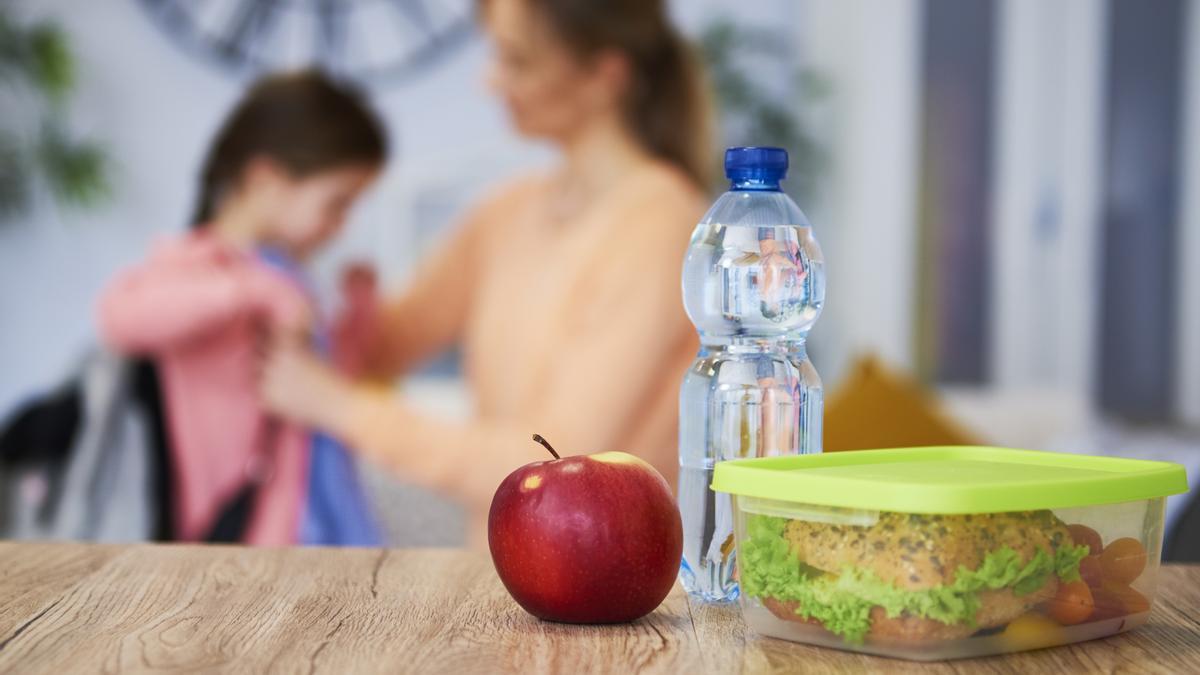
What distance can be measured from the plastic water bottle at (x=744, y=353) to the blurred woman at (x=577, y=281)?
1.11 m

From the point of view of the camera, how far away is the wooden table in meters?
0.64

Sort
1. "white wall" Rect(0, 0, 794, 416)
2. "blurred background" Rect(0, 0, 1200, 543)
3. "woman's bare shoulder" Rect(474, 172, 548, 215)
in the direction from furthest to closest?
"white wall" Rect(0, 0, 794, 416) → "blurred background" Rect(0, 0, 1200, 543) → "woman's bare shoulder" Rect(474, 172, 548, 215)

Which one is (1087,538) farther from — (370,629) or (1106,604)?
(370,629)

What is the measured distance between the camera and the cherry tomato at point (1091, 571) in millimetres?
670

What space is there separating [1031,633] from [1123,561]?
7 cm

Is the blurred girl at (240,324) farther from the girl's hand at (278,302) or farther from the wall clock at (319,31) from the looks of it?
the wall clock at (319,31)

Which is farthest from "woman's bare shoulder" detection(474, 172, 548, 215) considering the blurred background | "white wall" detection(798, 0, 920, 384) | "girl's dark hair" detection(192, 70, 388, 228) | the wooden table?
"white wall" detection(798, 0, 920, 384)

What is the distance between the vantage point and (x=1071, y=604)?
0.67 m

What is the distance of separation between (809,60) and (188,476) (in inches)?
83.7

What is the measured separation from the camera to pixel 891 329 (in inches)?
143

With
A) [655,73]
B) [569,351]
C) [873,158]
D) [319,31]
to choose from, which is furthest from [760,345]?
[319,31]

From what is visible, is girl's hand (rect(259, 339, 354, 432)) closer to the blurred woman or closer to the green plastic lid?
the blurred woman

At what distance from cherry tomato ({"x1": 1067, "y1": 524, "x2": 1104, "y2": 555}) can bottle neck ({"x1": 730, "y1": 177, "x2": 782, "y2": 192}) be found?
259 mm

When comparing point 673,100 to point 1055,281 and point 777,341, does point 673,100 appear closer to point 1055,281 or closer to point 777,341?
point 777,341
